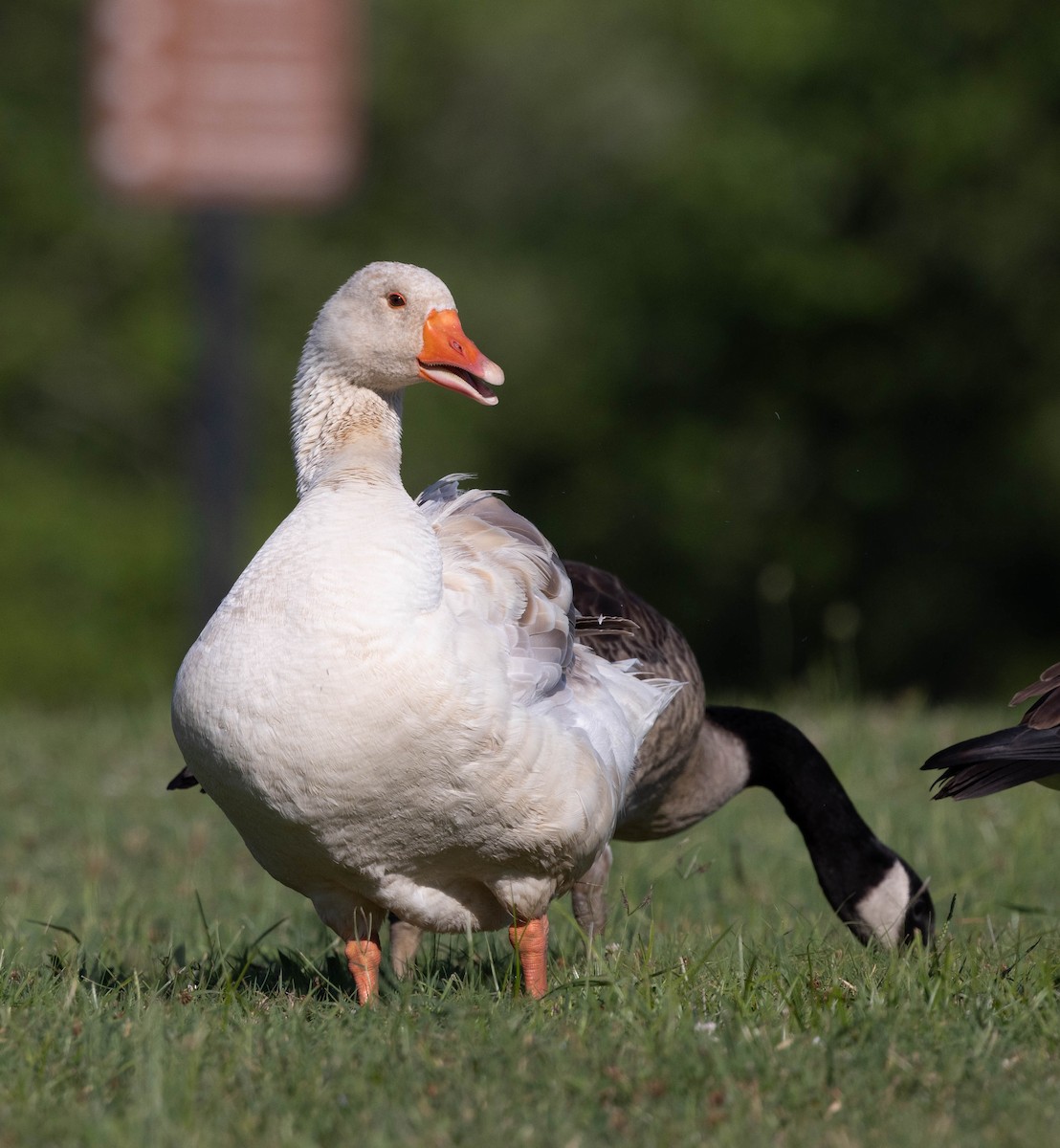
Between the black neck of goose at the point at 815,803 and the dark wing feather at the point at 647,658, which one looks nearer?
the dark wing feather at the point at 647,658

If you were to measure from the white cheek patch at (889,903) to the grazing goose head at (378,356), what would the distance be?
93.4 inches

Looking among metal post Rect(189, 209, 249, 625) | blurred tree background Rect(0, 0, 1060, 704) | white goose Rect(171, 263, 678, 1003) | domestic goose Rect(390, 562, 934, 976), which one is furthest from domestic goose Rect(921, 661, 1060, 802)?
blurred tree background Rect(0, 0, 1060, 704)

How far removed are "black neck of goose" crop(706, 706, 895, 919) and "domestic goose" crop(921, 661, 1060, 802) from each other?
1209mm

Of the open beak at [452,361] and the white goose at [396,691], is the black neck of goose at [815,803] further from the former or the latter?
the open beak at [452,361]

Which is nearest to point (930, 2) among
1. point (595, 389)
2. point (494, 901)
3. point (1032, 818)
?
point (595, 389)

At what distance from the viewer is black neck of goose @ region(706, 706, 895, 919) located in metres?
5.74

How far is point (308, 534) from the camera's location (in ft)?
13.3

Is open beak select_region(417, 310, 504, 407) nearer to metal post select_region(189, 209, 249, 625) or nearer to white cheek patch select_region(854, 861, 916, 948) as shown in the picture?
white cheek patch select_region(854, 861, 916, 948)

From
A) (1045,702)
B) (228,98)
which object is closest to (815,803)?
(1045,702)

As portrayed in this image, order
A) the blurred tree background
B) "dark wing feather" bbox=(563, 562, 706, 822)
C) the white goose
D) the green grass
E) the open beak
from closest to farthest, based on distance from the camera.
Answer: the green grass < the white goose < the open beak < "dark wing feather" bbox=(563, 562, 706, 822) < the blurred tree background

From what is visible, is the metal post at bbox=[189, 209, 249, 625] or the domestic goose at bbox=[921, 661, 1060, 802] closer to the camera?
the domestic goose at bbox=[921, 661, 1060, 802]

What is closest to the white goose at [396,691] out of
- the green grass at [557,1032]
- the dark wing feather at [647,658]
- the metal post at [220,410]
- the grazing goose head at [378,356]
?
the grazing goose head at [378,356]

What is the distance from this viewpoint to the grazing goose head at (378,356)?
14.4 ft

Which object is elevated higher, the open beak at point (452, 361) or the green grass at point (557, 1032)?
the open beak at point (452, 361)
